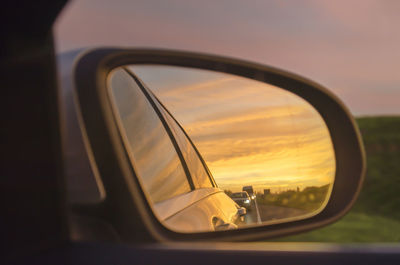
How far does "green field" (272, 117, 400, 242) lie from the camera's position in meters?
9.80

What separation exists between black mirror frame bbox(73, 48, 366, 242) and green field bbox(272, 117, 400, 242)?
43.8 inches

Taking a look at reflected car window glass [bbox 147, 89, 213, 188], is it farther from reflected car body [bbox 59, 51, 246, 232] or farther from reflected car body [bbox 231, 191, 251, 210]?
reflected car body [bbox 231, 191, 251, 210]

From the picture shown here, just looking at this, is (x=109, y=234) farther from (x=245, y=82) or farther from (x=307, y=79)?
(x=307, y=79)

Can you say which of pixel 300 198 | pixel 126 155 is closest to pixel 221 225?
pixel 300 198

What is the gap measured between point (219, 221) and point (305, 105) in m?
1.07

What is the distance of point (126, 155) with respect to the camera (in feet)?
6.74

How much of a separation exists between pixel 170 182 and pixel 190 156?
20 cm

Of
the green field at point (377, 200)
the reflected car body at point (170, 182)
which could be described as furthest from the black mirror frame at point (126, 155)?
the green field at point (377, 200)

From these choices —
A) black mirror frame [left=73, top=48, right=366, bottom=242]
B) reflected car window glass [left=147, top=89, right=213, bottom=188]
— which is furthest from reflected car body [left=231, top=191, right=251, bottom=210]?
reflected car window glass [left=147, top=89, right=213, bottom=188]

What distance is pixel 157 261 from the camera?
1.24 metres

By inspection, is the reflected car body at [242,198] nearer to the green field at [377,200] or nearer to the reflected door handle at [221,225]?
the reflected door handle at [221,225]

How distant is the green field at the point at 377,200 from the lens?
32.1 feet

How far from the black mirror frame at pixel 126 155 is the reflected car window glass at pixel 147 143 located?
147 millimetres

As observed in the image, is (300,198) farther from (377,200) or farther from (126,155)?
(377,200)
